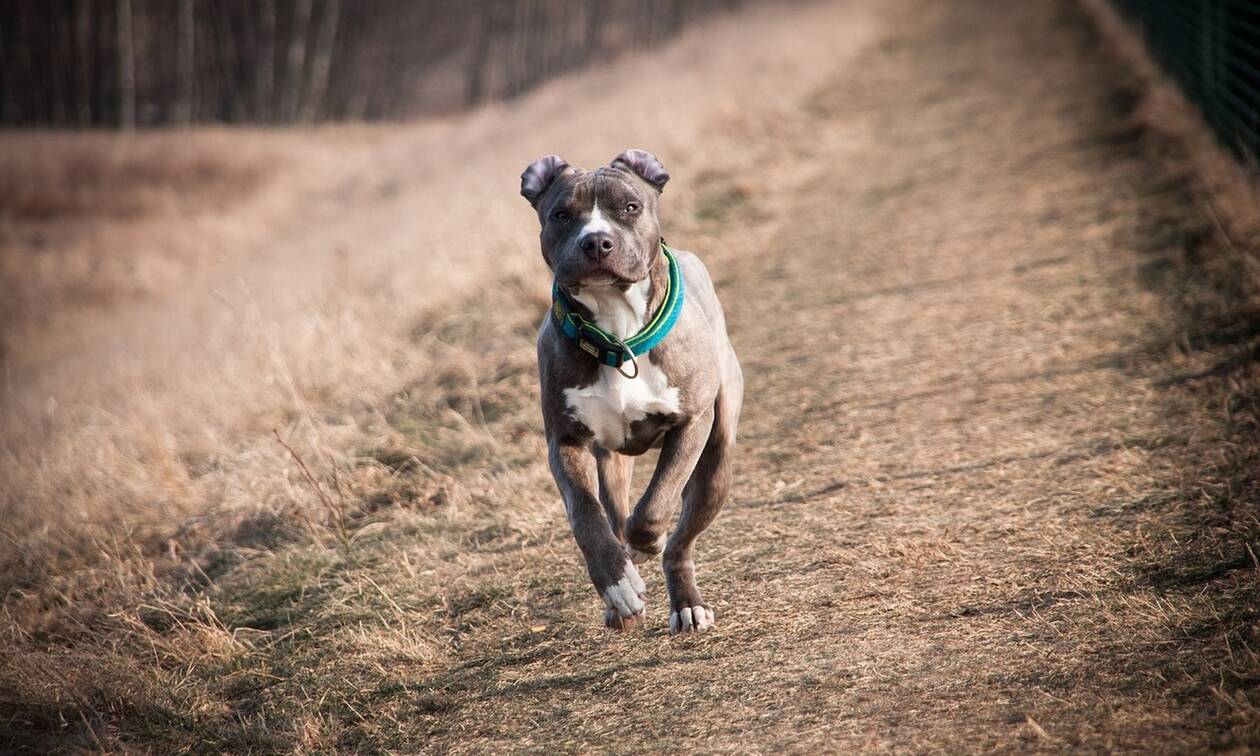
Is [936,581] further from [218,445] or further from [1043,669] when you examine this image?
[218,445]

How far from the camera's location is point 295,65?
37.3 m

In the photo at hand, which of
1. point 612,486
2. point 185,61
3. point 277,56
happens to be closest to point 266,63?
point 277,56

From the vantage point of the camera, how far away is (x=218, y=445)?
291 inches

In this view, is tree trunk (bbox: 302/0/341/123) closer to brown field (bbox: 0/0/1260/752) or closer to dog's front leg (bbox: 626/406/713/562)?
brown field (bbox: 0/0/1260/752)

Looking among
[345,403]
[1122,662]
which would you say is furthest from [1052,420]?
[345,403]

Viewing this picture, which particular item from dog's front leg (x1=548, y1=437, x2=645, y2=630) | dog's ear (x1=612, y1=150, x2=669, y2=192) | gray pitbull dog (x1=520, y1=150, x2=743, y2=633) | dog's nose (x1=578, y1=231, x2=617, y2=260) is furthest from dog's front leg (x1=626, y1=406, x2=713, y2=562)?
dog's ear (x1=612, y1=150, x2=669, y2=192)

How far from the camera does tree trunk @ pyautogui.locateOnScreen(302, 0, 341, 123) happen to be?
124 feet

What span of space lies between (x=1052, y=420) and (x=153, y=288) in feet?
51.9

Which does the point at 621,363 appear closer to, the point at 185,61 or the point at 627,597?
the point at 627,597

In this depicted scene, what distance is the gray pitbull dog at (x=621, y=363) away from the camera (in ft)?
12.3

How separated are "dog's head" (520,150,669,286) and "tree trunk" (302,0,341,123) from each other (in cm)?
3549

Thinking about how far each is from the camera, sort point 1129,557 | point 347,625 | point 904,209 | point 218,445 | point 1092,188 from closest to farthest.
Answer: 1. point 1129,557
2. point 347,625
3. point 218,445
4. point 1092,188
5. point 904,209

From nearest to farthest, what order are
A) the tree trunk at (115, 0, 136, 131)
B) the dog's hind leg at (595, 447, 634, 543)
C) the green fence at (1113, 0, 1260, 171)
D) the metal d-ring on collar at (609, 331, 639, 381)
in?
the metal d-ring on collar at (609, 331, 639, 381), the dog's hind leg at (595, 447, 634, 543), the green fence at (1113, 0, 1260, 171), the tree trunk at (115, 0, 136, 131)

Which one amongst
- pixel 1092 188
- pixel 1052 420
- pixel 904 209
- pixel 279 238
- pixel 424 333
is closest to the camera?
pixel 1052 420
